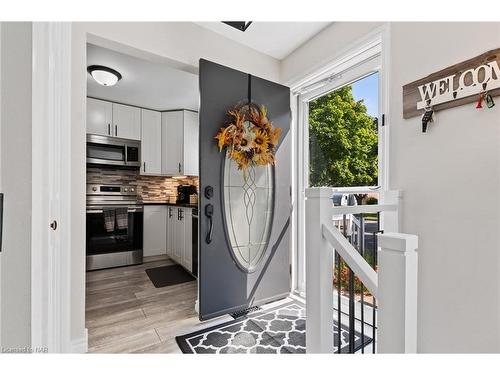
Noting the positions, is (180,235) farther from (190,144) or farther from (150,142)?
(150,142)

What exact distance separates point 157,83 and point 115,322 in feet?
8.56

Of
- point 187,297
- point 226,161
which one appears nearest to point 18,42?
point 226,161

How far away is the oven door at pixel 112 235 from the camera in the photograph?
3.28 metres

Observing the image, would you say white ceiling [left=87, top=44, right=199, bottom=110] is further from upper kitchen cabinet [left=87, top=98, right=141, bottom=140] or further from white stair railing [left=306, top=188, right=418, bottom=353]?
white stair railing [left=306, top=188, right=418, bottom=353]

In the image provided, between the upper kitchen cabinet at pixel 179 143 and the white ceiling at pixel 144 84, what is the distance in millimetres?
168

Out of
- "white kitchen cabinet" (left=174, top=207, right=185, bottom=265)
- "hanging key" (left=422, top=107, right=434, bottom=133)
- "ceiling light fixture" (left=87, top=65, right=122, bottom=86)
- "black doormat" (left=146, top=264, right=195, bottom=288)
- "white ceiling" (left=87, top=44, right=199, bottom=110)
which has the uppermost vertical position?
"white ceiling" (left=87, top=44, right=199, bottom=110)

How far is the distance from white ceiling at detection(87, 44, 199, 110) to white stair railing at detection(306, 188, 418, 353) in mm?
2212

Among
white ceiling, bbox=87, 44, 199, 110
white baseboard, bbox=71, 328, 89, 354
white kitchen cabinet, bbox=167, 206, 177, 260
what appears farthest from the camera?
white kitchen cabinet, bbox=167, 206, 177, 260

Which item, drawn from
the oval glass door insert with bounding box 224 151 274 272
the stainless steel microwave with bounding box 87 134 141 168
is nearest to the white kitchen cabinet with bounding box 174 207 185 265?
the stainless steel microwave with bounding box 87 134 141 168

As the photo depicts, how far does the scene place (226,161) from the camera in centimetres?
212

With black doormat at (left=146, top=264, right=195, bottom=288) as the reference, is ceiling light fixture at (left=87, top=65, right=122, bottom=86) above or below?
above

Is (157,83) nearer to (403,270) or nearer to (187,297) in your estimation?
(187,297)

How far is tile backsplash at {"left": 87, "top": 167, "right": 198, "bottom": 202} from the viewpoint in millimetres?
3642

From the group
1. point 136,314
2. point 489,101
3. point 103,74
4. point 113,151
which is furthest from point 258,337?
point 113,151
